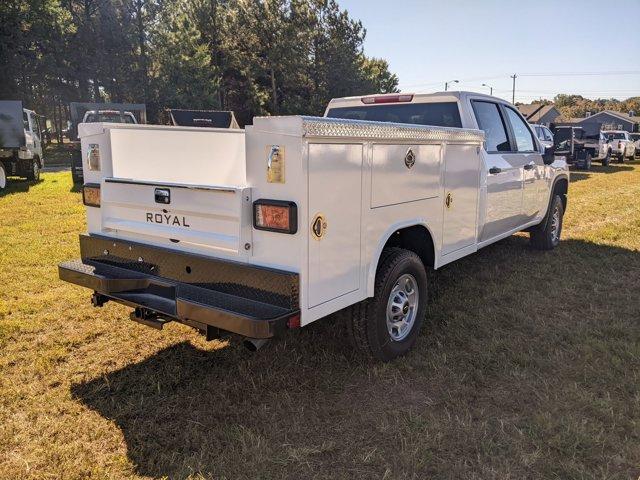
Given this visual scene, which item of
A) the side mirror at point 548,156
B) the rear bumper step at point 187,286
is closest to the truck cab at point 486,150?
the side mirror at point 548,156

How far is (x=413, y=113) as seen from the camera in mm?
5418

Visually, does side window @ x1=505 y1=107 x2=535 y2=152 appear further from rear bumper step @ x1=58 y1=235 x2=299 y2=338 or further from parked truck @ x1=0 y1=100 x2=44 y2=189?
parked truck @ x1=0 y1=100 x2=44 y2=189

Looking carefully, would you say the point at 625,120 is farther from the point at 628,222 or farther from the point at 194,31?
the point at 628,222

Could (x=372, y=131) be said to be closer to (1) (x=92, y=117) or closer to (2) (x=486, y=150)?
(2) (x=486, y=150)

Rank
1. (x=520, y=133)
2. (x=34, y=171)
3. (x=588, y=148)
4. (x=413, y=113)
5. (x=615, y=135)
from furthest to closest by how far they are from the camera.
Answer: (x=615, y=135)
(x=588, y=148)
(x=34, y=171)
(x=520, y=133)
(x=413, y=113)

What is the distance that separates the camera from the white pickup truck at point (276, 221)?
2.92 m

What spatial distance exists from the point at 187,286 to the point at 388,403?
4.92 feet

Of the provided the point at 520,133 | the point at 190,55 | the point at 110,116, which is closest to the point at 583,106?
the point at 190,55

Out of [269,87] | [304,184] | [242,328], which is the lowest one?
[242,328]

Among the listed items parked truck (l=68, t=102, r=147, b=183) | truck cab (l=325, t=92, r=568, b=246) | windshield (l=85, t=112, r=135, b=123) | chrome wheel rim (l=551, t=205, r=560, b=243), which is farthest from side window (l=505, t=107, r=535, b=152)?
windshield (l=85, t=112, r=135, b=123)

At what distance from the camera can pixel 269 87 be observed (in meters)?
37.7

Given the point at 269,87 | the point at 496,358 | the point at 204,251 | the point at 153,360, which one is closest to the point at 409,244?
the point at 496,358

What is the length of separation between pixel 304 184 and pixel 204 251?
89 cm

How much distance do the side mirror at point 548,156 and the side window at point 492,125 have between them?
43.9 inches
